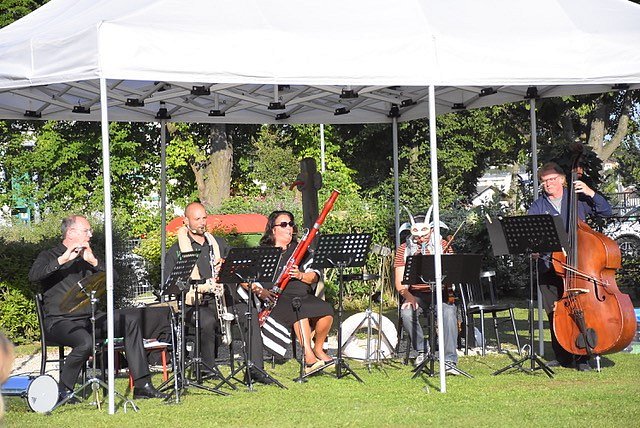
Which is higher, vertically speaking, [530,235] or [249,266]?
[530,235]

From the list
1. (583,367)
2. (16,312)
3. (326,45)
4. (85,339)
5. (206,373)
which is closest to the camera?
(326,45)

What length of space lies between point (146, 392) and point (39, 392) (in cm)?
97

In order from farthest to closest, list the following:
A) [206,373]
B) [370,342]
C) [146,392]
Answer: [370,342]
[206,373]
[146,392]

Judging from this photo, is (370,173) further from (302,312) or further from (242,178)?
(302,312)

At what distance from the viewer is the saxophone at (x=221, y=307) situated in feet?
30.5

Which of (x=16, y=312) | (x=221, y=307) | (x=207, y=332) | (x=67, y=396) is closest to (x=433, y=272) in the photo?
(x=221, y=307)

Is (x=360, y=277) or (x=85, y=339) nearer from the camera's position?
(x=85, y=339)

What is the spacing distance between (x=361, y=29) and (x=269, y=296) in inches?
118

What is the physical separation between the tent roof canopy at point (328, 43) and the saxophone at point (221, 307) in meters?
1.63

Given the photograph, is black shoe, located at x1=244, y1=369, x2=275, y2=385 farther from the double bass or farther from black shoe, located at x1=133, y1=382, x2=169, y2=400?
the double bass

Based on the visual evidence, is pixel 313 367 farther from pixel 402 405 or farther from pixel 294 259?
pixel 402 405

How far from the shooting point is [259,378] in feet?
30.6

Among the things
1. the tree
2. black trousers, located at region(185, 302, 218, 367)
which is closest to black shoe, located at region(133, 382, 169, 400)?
black trousers, located at region(185, 302, 218, 367)

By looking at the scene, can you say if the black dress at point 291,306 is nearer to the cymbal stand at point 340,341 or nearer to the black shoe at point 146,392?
the cymbal stand at point 340,341
